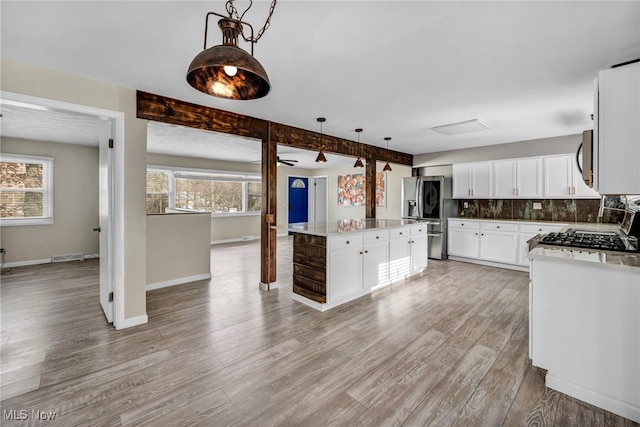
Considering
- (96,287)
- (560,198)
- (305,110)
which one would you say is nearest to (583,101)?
(560,198)

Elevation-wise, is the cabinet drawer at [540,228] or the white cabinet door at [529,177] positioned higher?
the white cabinet door at [529,177]

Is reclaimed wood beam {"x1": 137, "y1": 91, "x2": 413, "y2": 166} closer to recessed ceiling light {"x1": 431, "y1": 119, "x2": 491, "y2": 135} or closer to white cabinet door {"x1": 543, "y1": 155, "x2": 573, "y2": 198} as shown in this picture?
recessed ceiling light {"x1": 431, "y1": 119, "x2": 491, "y2": 135}

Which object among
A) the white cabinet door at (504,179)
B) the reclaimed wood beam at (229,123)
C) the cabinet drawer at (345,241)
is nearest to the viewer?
the reclaimed wood beam at (229,123)

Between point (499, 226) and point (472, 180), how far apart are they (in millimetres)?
1049

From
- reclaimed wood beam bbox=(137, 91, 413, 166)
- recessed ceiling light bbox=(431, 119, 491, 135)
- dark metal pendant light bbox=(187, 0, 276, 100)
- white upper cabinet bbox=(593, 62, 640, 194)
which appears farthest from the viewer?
recessed ceiling light bbox=(431, 119, 491, 135)

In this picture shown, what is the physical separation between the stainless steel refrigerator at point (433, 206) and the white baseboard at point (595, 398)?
12.8 ft

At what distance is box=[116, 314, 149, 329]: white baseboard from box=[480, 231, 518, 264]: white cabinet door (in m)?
5.32

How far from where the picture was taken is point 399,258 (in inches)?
163

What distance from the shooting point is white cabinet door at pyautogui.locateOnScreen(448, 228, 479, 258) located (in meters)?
5.42

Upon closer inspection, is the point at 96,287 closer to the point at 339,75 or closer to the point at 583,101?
the point at 339,75

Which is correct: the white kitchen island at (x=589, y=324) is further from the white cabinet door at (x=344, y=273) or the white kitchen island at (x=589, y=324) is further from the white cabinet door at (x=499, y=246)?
the white cabinet door at (x=499, y=246)

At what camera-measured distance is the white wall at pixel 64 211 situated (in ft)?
16.7

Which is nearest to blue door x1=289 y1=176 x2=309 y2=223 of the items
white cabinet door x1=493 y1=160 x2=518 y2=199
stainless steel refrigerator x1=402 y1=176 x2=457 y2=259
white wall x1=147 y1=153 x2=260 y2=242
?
white wall x1=147 y1=153 x2=260 y2=242

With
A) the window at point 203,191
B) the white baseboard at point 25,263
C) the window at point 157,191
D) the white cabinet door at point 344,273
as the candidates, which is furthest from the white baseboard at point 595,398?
the white baseboard at point 25,263
